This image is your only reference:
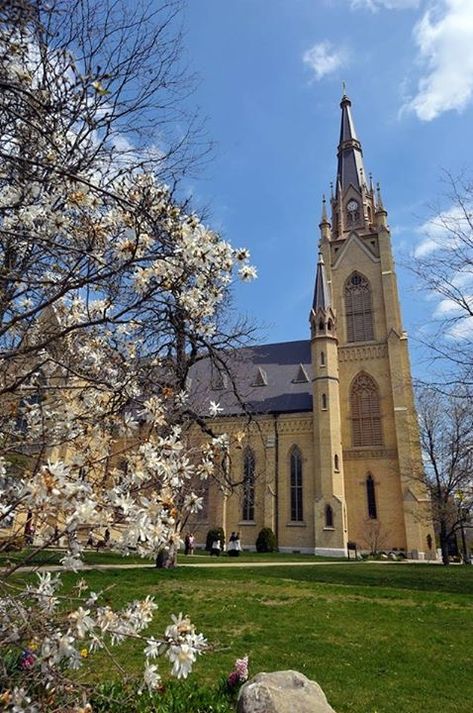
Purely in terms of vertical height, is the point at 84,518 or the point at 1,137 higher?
the point at 1,137

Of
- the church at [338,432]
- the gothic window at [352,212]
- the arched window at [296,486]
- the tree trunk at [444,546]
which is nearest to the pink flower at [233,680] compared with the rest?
the church at [338,432]

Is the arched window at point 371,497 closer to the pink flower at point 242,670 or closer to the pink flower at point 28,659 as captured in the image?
the pink flower at point 242,670

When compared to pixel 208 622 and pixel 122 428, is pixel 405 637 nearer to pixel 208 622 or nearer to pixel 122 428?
pixel 208 622

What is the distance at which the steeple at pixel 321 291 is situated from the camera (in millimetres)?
31578

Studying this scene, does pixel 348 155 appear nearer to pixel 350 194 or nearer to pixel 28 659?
pixel 350 194

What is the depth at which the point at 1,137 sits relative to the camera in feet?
13.5

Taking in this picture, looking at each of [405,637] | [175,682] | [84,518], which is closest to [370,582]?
[405,637]

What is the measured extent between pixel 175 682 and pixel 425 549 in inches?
998

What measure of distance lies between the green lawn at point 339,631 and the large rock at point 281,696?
31.2 inches

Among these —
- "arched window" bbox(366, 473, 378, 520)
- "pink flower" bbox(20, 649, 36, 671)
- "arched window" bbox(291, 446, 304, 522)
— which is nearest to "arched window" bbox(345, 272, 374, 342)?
"arched window" bbox(291, 446, 304, 522)

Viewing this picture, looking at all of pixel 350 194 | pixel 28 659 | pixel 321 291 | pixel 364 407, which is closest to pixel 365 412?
pixel 364 407

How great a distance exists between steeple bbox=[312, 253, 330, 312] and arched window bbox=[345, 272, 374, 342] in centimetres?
203

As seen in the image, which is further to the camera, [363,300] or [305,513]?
[363,300]

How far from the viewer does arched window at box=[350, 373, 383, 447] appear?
96.1 ft
